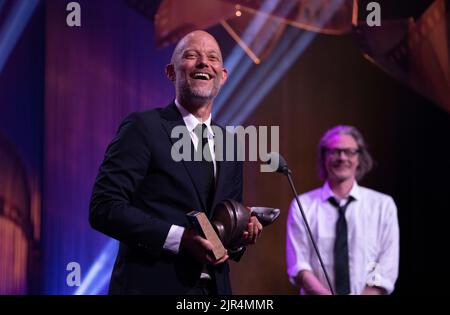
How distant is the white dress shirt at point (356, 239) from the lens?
348cm

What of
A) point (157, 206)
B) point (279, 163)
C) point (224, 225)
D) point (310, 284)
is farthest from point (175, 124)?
point (310, 284)

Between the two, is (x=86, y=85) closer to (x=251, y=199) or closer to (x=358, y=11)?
(x=251, y=199)

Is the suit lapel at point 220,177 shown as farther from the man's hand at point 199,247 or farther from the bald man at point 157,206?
the man's hand at point 199,247

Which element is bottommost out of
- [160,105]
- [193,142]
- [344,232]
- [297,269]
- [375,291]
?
[375,291]

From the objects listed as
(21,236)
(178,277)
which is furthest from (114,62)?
(178,277)

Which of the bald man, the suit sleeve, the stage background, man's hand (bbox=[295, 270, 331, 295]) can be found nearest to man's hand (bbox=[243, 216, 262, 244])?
the bald man

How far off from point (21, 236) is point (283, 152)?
5.78 ft

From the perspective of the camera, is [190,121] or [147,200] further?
[190,121]

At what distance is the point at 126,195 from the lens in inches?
77.6

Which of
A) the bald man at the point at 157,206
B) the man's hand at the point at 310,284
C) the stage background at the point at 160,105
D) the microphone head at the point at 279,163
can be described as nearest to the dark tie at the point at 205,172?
the bald man at the point at 157,206

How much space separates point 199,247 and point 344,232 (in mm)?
1884

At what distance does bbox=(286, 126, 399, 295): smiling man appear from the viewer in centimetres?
346

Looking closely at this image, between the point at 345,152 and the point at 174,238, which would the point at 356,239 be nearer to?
the point at 345,152

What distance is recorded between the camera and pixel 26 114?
378 centimetres
